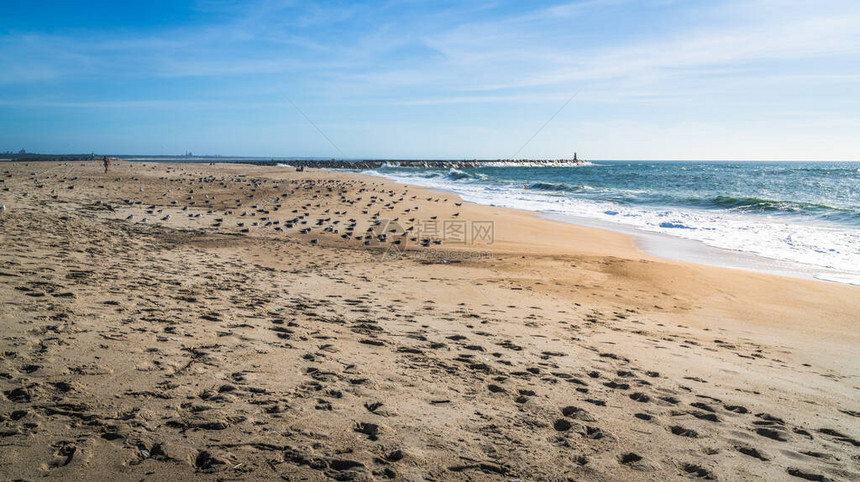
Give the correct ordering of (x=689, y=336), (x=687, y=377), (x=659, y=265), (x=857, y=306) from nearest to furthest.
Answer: (x=687, y=377) < (x=689, y=336) < (x=857, y=306) < (x=659, y=265)

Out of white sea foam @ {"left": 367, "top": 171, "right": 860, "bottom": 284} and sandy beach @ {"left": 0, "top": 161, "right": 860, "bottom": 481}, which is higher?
white sea foam @ {"left": 367, "top": 171, "right": 860, "bottom": 284}

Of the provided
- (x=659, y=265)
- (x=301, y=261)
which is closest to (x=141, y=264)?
(x=301, y=261)

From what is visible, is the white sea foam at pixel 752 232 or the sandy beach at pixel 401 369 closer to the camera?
the sandy beach at pixel 401 369

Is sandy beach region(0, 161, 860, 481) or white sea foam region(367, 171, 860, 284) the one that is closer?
sandy beach region(0, 161, 860, 481)

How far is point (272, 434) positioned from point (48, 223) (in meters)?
9.13

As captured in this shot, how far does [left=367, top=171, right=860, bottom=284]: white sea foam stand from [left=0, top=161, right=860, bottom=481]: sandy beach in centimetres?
308

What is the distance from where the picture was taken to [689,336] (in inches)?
226

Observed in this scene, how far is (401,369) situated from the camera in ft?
13.2

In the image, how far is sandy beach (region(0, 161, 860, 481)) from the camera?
8.93 feet

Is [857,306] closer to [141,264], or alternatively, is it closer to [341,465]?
[341,465]

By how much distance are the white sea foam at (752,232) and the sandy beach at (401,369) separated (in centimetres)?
308

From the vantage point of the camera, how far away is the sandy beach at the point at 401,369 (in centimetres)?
272

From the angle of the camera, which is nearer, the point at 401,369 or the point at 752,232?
the point at 401,369

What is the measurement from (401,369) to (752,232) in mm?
16625
